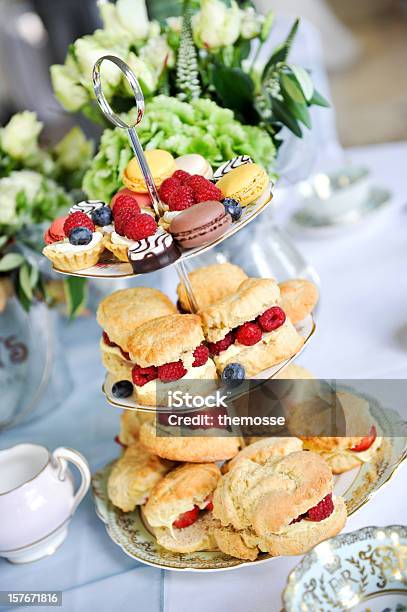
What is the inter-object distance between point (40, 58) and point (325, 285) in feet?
11.0

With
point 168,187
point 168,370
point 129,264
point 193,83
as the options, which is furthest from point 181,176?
point 193,83

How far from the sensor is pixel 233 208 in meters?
0.87

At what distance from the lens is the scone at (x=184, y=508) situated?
3.23ft

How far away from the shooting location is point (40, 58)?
169 inches

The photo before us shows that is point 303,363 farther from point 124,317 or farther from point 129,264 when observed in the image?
point 129,264

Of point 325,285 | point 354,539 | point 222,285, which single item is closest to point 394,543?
point 354,539

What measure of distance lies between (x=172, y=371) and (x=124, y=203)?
0.23 m

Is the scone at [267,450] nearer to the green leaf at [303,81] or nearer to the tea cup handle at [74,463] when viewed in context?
the tea cup handle at [74,463]

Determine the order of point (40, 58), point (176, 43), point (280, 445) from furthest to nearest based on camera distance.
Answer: point (40, 58)
point (176, 43)
point (280, 445)

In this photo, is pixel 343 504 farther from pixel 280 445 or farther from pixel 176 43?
pixel 176 43

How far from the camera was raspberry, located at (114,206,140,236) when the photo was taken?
0.89 m

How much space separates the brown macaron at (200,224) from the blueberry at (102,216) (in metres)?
0.12

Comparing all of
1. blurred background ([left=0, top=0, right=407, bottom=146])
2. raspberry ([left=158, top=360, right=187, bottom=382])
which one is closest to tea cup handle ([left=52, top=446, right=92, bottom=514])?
raspberry ([left=158, top=360, right=187, bottom=382])

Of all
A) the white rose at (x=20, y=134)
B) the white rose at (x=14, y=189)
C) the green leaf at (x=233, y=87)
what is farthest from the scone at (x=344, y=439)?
the white rose at (x=20, y=134)
